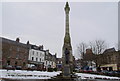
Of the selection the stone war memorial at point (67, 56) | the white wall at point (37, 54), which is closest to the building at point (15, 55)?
the white wall at point (37, 54)

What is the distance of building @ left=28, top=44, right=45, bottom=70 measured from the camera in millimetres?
60866

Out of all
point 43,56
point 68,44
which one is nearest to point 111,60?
point 43,56

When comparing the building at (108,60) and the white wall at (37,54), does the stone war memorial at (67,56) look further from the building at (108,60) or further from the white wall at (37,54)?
the white wall at (37,54)

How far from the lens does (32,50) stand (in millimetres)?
62062

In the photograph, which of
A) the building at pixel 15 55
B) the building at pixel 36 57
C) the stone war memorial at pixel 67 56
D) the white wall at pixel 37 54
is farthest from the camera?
the white wall at pixel 37 54

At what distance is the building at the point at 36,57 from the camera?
200 ft

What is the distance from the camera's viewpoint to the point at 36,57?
64.3 meters

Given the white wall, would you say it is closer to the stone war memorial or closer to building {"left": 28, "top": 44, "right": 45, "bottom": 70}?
building {"left": 28, "top": 44, "right": 45, "bottom": 70}

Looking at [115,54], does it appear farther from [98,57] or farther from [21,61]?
[21,61]

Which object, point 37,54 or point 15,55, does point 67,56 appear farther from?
point 37,54

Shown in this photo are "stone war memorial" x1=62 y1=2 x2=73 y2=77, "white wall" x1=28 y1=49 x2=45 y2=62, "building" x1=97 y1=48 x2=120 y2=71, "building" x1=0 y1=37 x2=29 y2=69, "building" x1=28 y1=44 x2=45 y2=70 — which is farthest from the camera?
"white wall" x1=28 y1=49 x2=45 y2=62

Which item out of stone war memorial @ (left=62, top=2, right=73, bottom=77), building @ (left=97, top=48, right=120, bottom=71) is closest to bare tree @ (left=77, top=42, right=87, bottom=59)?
building @ (left=97, top=48, right=120, bottom=71)

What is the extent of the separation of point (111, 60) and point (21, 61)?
29.1 m

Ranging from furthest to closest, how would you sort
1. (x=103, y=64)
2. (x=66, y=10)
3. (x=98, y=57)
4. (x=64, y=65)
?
1. (x=103, y=64)
2. (x=98, y=57)
3. (x=66, y=10)
4. (x=64, y=65)
